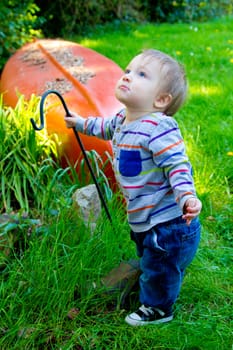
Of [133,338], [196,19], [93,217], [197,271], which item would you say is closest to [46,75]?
[93,217]

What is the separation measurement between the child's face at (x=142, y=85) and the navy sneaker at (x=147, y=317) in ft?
2.91

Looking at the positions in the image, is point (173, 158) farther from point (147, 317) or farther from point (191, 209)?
point (147, 317)

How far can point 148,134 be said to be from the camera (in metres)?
2.13

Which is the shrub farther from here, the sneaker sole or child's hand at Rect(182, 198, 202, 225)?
child's hand at Rect(182, 198, 202, 225)

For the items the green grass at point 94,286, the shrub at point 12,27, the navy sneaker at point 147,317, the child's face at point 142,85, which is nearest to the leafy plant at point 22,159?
the green grass at point 94,286

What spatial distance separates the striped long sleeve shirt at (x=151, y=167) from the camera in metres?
2.09

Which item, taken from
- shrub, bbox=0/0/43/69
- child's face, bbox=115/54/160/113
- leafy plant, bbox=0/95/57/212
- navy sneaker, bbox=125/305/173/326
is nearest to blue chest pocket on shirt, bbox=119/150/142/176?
child's face, bbox=115/54/160/113

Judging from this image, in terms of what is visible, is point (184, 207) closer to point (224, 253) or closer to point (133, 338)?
point (133, 338)

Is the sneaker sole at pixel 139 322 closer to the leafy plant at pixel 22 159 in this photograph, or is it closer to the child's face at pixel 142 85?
the child's face at pixel 142 85

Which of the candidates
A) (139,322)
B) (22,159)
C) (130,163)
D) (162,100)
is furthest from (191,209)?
(22,159)

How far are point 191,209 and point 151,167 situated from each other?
290 mm

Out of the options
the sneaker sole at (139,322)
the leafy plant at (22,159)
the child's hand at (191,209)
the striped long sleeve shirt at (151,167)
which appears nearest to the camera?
the child's hand at (191,209)

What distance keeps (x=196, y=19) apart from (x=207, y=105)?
6956 mm

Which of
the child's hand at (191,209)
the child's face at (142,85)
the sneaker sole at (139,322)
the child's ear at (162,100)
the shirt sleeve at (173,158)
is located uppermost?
the child's face at (142,85)
